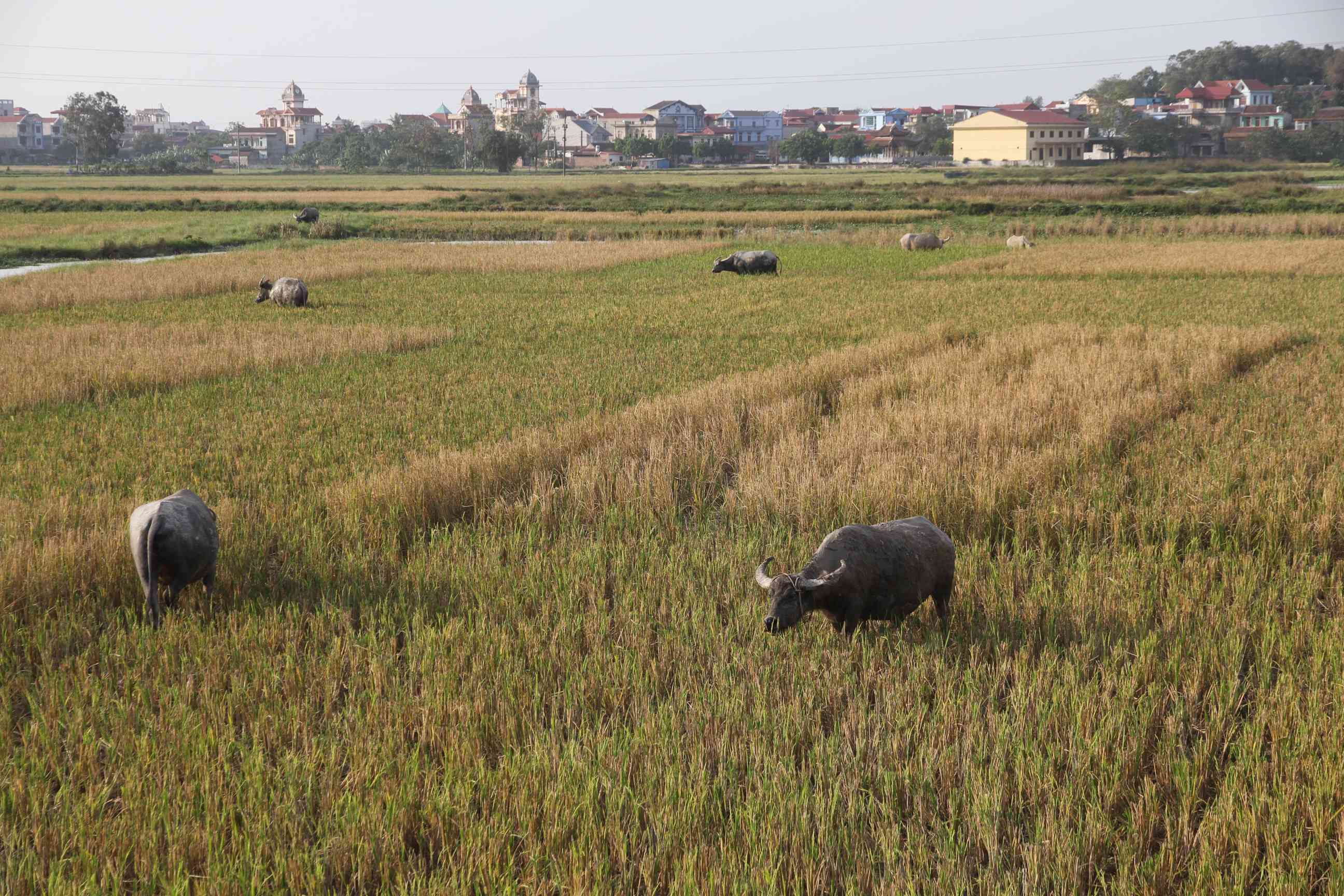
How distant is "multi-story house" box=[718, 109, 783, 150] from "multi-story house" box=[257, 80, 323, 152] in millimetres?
64954

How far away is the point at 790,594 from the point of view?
14.5ft

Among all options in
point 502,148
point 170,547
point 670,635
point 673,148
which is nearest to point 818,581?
point 670,635

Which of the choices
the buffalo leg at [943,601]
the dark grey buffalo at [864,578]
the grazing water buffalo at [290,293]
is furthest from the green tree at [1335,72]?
the dark grey buffalo at [864,578]

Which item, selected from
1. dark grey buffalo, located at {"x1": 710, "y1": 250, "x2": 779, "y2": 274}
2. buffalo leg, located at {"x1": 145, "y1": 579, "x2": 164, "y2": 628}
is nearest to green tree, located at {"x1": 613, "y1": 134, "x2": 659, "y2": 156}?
dark grey buffalo, located at {"x1": 710, "y1": 250, "x2": 779, "y2": 274}

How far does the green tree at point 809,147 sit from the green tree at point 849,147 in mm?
1061

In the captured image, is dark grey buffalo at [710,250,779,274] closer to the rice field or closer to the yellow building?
the rice field

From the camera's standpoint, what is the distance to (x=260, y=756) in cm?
365

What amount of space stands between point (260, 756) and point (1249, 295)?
18945 millimetres

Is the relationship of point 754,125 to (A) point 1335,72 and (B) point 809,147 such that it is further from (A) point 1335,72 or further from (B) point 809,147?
(A) point 1335,72

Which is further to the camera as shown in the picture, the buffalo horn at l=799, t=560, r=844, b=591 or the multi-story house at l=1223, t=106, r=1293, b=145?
the multi-story house at l=1223, t=106, r=1293, b=145

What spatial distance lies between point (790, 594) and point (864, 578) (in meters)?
0.38

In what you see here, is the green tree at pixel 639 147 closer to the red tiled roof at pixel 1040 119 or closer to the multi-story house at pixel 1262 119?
the red tiled roof at pixel 1040 119

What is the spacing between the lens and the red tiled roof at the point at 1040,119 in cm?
9931

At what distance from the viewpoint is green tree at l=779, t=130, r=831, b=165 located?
116 meters
